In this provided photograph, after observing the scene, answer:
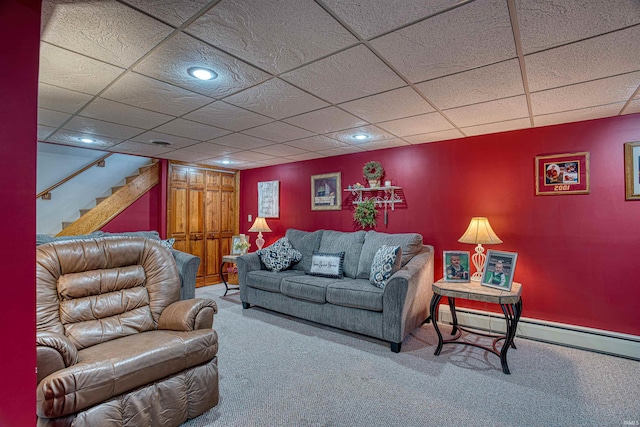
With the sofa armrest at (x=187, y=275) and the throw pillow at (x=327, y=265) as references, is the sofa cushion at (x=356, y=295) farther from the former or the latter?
the sofa armrest at (x=187, y=275)

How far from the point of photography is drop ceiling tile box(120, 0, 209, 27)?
54.4 inches

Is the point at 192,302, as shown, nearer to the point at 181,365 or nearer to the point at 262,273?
the point at 181,365

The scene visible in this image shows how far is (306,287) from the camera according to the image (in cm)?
372

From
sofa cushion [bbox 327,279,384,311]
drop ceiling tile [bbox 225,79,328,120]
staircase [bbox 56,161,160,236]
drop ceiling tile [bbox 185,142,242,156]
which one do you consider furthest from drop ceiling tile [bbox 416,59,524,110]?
staircase [bbox 56,161,160,236]

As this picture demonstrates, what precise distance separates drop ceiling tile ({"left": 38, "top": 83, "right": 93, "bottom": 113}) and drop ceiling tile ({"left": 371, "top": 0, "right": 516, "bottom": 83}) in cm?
231

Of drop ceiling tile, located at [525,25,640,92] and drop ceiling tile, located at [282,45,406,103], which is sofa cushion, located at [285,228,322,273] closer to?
drop ceiling tile, located at [282,45,406,103]

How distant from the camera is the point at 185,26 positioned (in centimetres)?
156

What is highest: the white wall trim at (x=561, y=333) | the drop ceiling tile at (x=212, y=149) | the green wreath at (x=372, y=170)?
the drop ceiling tile at (x=212, y=149)

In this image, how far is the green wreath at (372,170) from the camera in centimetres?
441

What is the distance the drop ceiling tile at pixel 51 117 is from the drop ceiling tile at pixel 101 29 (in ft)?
4.89

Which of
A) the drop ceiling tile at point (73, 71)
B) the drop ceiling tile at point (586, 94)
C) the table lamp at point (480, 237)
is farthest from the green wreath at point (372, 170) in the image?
the drop ceiling tile at point (73, 71)

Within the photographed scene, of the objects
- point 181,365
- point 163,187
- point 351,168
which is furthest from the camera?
point 163,187

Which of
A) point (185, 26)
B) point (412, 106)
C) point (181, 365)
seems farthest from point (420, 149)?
point (181, 365)

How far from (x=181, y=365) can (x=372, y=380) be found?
4.70 ft
